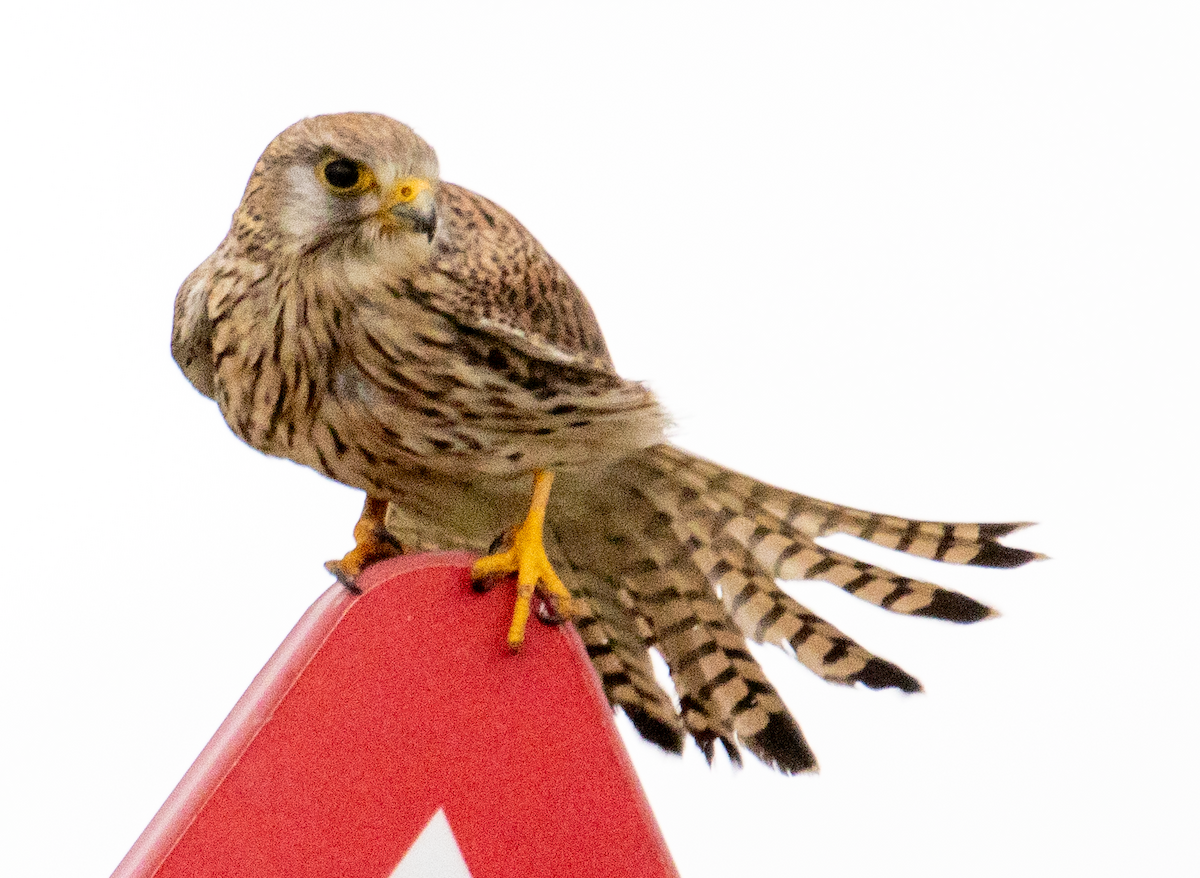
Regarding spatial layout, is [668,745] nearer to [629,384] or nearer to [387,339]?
[629,384]

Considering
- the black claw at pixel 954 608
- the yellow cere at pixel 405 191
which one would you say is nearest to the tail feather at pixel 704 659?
the black claw at pixel 954 608

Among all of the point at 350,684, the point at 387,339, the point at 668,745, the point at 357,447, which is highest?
the point at 387,339

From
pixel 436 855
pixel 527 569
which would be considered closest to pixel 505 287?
pixel 527 569

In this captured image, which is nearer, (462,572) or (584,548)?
(462,572)

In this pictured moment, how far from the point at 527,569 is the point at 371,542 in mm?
305

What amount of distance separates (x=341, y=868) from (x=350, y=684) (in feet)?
0.44

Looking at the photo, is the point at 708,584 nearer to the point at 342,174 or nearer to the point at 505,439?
the point at 505,439

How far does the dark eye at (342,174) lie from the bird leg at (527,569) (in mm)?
376

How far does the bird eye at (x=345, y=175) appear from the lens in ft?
4.02

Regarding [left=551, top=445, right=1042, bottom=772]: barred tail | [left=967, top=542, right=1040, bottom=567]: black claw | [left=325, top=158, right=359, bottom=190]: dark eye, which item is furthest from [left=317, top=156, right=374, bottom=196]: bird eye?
[left=967, top=542, right=1040, bottom=567]: black claw

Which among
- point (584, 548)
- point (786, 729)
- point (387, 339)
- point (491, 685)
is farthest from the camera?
point (584, 548)

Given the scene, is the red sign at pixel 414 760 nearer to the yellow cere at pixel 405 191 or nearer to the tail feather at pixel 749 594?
the yellow cere at pixel 405 191

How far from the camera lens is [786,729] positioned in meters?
1.50

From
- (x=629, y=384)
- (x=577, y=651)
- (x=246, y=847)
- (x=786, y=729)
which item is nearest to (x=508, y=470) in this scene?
(x=629, y=384)
